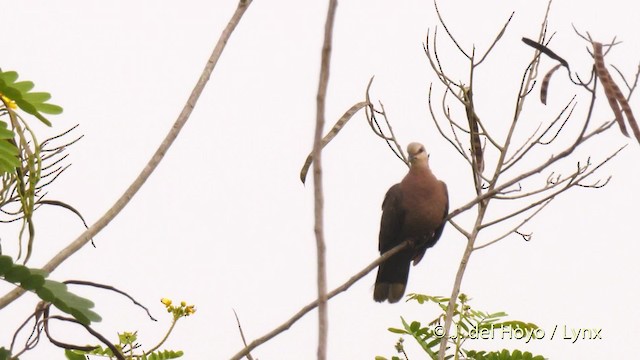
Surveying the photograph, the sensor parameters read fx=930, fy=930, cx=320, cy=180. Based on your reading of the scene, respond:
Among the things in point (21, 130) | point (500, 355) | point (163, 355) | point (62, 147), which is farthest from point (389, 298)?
point (21, 130)

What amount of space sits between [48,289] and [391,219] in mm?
3954

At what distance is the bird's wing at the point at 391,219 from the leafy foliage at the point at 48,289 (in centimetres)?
378

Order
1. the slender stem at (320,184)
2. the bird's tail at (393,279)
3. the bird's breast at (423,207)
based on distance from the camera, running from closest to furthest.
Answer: the slender stem at (320,184)
the bird's breast at (423,207)
the bird's tail at (393,279)

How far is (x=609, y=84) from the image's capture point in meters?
1.90

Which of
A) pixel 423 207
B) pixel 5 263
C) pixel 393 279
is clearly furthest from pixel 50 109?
pixel 393 279

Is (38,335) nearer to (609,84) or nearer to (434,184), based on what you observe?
(609,84)

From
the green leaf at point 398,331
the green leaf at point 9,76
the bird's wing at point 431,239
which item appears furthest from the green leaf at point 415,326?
the green leaf at point 9,76

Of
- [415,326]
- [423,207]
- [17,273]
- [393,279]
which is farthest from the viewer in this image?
[393,279]

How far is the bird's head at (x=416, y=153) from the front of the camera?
5703 millimetres

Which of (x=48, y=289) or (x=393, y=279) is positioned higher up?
(x=393, y=279)

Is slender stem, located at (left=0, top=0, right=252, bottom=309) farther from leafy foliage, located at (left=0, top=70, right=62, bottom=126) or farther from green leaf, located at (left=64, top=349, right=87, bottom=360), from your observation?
green leaf, located at (left=64, top=349, right=87, bottom=360)

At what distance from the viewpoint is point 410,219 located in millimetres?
5594

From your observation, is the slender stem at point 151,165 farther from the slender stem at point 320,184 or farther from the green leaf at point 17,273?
the slender stem at point 320,184

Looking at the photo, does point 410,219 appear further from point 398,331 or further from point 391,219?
point 398,331
